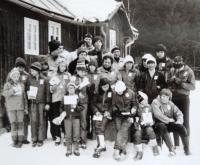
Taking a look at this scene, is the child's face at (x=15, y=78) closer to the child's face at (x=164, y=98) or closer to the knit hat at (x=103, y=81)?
the knit hat at (x=103, y=81)

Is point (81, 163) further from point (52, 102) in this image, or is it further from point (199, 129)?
A: point (199, 129)

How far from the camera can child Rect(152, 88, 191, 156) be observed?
6.21 metres

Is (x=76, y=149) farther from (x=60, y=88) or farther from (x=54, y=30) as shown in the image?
(x=54, y=30)

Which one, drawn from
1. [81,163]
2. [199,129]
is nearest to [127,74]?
[81,163]

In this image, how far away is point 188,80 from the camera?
267 inches

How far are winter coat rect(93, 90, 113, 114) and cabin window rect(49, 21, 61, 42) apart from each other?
196 inches

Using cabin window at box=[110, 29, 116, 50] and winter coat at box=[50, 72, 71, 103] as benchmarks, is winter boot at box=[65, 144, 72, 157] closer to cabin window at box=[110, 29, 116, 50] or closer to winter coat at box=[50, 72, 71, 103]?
winter coat at box=[50, 72, 71, 103]

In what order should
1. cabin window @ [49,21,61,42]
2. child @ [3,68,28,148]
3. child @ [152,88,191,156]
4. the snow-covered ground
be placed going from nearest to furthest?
the snow-covered ground < child @ [152,88,191,156] < child @ [3,68,28,148] < cabin window @ [49,21,61,42]

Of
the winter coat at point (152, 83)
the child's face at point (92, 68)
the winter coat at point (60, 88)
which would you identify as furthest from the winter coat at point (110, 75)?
the winter coat at point (60, 88)

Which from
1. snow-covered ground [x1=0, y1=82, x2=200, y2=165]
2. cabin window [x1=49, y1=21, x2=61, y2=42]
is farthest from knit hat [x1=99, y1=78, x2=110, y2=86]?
cabin window [x1=49, y1=21, x2=61, y2=42]

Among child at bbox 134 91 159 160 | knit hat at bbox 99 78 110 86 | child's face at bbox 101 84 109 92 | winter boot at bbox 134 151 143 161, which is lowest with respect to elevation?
winter boot at bbox 134 151 143 161

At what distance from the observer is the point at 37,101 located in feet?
22.2

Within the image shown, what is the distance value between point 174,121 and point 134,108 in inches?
26.6

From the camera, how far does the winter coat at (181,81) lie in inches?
266
